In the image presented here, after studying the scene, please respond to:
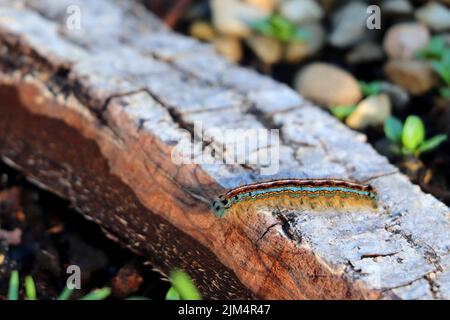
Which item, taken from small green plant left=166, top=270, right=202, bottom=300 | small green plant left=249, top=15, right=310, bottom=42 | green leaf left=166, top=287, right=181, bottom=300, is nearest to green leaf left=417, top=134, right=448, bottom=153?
small green plant left=249, top=15, right=310, bottom=42

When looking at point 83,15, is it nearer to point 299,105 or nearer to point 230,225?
point 299,105

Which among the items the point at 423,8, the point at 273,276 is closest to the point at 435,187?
the point at 273,276

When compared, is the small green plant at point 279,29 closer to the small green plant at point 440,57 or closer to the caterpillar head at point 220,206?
the small green plant at point 440,57

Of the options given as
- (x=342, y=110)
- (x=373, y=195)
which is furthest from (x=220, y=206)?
(x=342, y=110)

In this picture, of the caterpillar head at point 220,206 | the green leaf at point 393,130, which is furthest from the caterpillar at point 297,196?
the green leaf at point 393,130

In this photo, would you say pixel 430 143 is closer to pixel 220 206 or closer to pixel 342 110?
pixel 342 110
